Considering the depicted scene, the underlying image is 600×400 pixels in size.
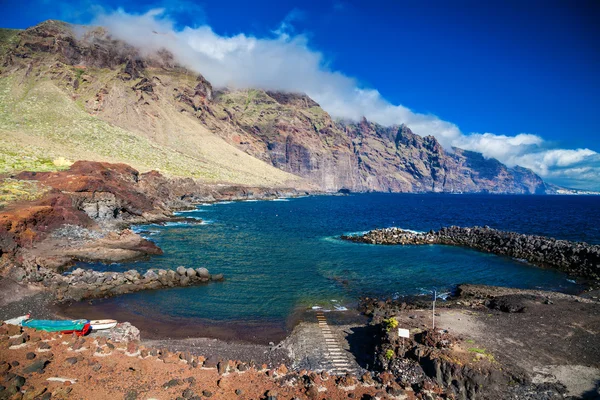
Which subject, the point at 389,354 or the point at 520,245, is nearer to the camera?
the point at 389,354

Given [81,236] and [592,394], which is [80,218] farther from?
[592,394]

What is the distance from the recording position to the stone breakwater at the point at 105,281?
90.5ft

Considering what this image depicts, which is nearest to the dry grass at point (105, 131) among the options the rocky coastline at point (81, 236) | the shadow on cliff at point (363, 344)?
the rocky coastline at point (81, 236)

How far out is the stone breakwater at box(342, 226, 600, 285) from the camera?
4100 centimetres

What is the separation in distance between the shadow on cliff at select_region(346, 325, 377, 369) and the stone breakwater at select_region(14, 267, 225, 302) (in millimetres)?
17406

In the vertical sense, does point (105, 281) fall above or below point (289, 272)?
above

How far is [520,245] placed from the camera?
162 feet

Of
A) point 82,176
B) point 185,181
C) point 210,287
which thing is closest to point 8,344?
point 210,287

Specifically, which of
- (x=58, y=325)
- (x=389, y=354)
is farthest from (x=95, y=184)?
(x=389, y=354)

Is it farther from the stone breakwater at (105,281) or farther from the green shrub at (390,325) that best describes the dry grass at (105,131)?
the green shrub at (390,325)

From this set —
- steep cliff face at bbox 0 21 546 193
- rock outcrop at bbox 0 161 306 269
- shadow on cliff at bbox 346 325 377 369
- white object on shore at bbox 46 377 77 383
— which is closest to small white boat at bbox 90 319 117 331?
white object on shore at bbox 46 377 77 383

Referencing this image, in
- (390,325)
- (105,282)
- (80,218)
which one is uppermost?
(80,218)

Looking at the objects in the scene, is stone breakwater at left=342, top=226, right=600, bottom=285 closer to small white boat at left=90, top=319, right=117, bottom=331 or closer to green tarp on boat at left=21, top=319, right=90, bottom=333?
small white boat at left=90, top=319, right=117, bottom=331

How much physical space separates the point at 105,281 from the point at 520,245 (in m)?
55.6
